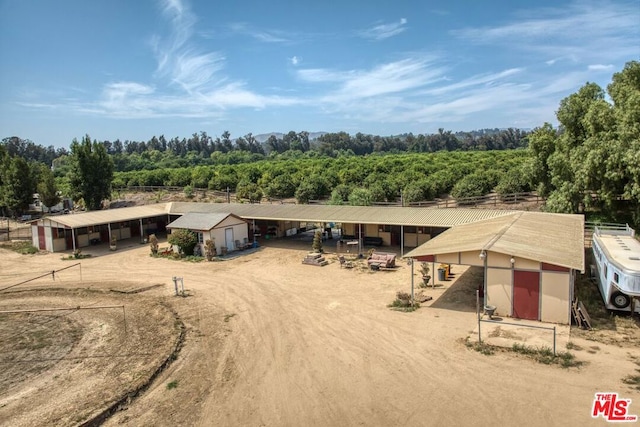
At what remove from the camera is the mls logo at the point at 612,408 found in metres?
9.11

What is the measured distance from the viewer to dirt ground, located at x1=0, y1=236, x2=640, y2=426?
980 centimetres

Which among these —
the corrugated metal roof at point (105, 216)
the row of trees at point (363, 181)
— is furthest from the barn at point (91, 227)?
the row of trees at point (363, 181)

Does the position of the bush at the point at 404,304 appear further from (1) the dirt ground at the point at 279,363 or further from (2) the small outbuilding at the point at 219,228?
(2) the small outbuilding at the point at 219,228

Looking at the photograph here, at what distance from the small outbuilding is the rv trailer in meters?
20.2

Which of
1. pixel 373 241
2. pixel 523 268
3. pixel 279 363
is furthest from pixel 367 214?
pixel 279 363

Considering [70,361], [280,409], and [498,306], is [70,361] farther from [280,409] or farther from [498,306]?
[498,306]

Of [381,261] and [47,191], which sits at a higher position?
[47,191]

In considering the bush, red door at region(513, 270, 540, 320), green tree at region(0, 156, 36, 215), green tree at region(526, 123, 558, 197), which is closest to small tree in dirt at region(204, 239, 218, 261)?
the bush

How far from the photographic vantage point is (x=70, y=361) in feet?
42.3

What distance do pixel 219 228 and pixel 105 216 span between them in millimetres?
10455

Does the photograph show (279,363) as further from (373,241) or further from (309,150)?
(309,150)

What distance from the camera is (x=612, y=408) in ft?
31.1

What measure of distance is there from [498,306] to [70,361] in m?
14.0

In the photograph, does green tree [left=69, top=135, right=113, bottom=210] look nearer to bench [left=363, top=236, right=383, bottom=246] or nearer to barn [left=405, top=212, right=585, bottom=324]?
bench [left=363, top=236, right=383, bottom=246]
